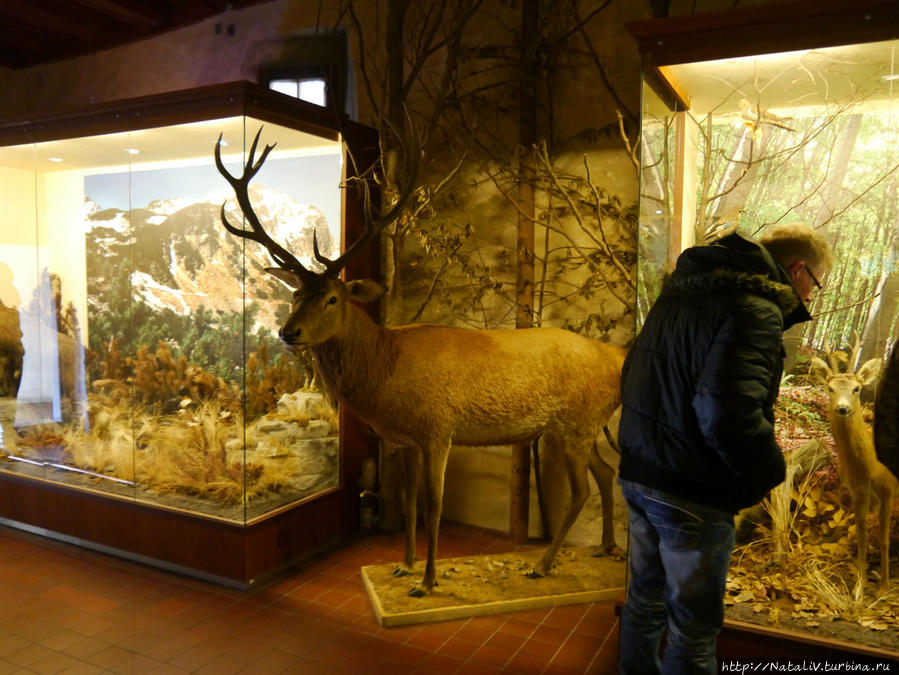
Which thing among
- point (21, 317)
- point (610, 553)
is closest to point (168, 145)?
point (21, 317)

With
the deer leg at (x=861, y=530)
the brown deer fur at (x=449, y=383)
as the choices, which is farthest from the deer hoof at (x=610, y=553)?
the deer leg at (x=861, y=530)

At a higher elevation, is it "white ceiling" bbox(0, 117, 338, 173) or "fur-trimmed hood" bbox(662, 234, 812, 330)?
"white ceiling" bbox(0, 117, 338, 173)

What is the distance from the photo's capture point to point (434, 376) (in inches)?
143

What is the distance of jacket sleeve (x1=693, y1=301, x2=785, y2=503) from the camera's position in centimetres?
203

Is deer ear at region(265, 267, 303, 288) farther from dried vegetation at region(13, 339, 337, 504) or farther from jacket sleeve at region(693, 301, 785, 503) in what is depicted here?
jacket sleeve at region(693, 301, 785, 503)

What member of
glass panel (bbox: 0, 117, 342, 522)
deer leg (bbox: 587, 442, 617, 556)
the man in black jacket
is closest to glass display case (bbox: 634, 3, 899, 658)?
the man in black jacket

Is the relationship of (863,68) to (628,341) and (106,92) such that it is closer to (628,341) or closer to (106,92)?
(628,341)

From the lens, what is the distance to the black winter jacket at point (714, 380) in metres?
2.05

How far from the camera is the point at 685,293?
2.27 m

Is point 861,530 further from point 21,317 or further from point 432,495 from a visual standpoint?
point 21,317

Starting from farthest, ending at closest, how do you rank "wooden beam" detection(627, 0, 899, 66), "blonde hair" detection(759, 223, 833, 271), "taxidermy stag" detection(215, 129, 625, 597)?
1. "taxidermy stag" detection(215, 129, 625, 597)
2. "wooden beam" detection(627, 0, 899, 66)
3. "blonde hair" detection(759, 223, 833, 271)

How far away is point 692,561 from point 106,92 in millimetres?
6669

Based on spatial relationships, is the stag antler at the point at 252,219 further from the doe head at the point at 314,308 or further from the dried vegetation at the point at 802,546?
the dried vegetation at the point at 802,546

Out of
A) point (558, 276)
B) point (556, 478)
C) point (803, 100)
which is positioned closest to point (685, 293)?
point (803, 100)
